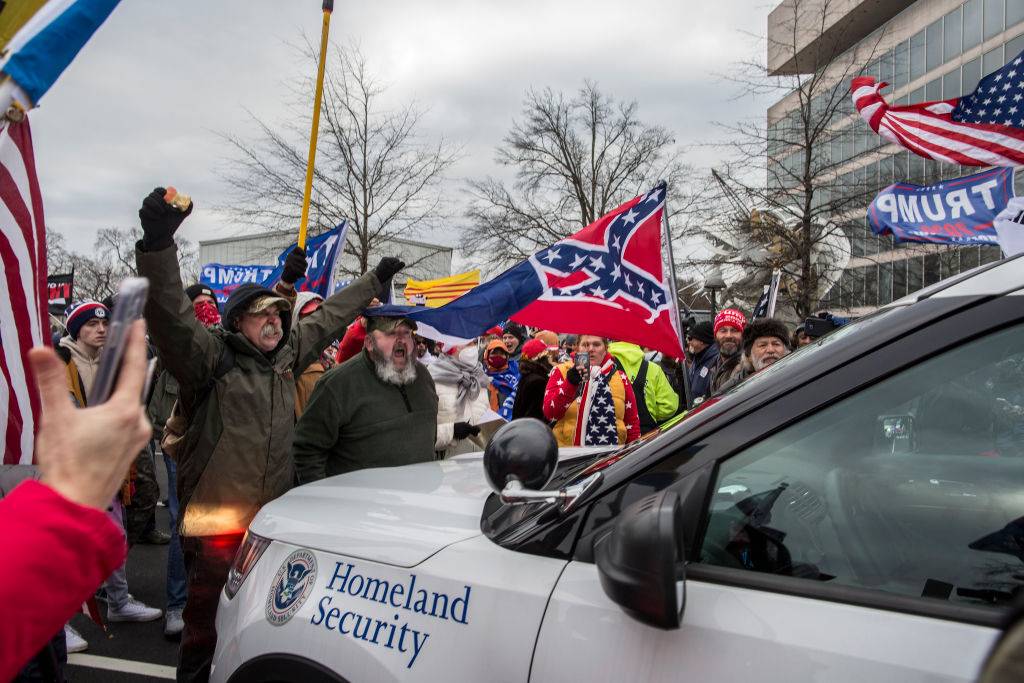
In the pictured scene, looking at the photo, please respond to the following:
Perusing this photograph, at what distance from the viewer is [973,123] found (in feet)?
17.4

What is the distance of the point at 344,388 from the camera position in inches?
141

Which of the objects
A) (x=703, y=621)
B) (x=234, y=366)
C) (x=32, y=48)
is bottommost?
(x=703, y=621)

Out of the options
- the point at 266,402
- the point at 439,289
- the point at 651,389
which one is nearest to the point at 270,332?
the point at 266,402

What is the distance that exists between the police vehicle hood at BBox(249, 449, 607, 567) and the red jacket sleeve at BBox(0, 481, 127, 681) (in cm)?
98

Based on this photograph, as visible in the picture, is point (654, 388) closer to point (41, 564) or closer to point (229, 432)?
point (229, 432)

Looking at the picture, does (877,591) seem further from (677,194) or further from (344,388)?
(677,194)

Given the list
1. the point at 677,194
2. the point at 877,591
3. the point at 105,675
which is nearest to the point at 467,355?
the point at 105,675

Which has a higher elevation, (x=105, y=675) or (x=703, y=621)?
(x=703, y=621)

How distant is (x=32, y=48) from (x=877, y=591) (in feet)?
6.88

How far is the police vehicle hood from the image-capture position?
6.03 feet

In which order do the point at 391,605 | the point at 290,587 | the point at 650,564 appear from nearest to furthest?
the point at 650,564 < the point at 391,605 < the point at 290,587

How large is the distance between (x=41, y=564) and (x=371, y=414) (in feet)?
9.17

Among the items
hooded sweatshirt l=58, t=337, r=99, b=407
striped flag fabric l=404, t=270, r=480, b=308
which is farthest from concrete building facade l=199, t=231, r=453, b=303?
hooded sweatshirt l=58, t=337, r=99, b=407

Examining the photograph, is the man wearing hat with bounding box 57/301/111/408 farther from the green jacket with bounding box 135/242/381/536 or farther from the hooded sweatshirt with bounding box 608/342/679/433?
the hooded sweatshirt with bounding box 608/342/679/433
